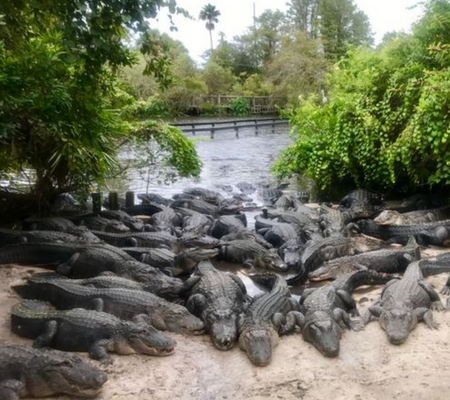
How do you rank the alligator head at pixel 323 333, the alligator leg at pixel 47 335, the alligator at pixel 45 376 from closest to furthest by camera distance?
the alligator at pixel 45 376
the alligator leg at pixel 47 335
the alligator head at pixel 323 333

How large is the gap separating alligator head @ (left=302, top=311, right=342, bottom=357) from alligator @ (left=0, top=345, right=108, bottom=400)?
2.00m

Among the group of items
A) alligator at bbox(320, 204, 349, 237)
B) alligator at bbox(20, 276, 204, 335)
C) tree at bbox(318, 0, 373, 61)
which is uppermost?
tree at bbox(318, 0, 373, 61)

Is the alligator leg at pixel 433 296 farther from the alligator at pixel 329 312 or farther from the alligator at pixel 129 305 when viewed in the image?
the alligator at pixel 129 305

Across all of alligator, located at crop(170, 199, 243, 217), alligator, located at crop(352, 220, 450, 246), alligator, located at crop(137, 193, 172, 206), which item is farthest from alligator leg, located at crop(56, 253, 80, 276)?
alligator, located at crop(352, 220, 450, 246)

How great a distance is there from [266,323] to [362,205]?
6.26 metres

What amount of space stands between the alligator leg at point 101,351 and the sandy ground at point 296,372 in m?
0.08

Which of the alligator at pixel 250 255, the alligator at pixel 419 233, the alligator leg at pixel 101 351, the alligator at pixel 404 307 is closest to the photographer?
the alligator leg at pixel 101 351

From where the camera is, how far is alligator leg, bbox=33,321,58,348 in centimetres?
425

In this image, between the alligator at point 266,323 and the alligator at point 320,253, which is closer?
the alligator at point 266,323

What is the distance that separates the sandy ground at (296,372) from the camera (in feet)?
12.3

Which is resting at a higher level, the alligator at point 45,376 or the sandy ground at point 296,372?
the alligator at point 45,376

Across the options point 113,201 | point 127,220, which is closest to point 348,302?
point 127,220

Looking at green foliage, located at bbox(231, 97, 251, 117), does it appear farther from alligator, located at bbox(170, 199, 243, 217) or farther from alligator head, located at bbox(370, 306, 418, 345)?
alligator head, located at bbox(370, 306, 418, 345)

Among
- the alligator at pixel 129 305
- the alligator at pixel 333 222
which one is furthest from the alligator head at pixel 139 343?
the alligator at pixel 333 222
